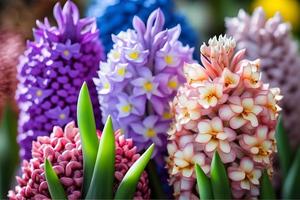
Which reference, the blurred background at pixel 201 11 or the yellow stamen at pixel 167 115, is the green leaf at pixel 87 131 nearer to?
the yellow stamen at pixel 167 115

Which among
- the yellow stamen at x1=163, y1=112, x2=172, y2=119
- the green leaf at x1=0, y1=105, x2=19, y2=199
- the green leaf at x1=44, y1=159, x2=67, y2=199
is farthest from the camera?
the green leaf at x1=0, y1=105, x2=19, y2=199

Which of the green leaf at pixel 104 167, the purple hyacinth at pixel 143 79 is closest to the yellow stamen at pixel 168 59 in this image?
the purple hyacinth at pixel 143 79

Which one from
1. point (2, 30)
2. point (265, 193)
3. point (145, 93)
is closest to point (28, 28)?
point (2, 30)

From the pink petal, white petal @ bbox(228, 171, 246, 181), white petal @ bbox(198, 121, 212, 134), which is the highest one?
the pink petal

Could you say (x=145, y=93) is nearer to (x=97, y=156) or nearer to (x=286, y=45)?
(x=97, y=156)

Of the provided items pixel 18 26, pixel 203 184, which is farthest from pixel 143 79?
pixel 18 26

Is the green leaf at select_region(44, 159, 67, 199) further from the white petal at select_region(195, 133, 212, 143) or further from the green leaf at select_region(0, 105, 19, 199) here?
the green leaf at select_region(0, 105, 19, 199)

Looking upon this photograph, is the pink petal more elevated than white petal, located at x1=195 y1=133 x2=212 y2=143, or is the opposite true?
the pink petal

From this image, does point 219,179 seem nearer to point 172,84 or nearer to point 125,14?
point 172,84

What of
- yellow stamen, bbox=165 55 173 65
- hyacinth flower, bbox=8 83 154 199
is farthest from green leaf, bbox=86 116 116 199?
yellow stamen, bbox=165 55 173 65
